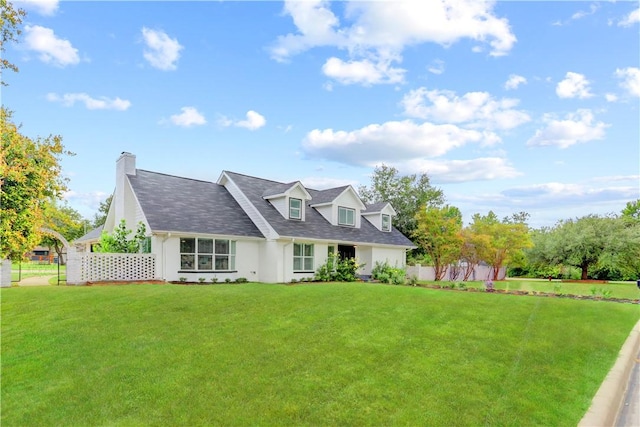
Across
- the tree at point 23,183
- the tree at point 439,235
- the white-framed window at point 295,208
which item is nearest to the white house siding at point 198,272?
the white-framed window at point 295,208

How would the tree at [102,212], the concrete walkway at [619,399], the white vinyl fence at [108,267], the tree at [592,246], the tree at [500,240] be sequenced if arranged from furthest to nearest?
the tree at [102,212] < the tree at [500,240] < the tree at [592,246] < the white vinyl fence at [108,267] < the concrete walkway at [619,399]

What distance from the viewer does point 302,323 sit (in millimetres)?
8734

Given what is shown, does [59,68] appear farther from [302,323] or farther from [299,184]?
[302,323]

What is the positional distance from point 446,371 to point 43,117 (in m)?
19.8

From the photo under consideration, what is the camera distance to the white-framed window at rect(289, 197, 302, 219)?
23.0 m

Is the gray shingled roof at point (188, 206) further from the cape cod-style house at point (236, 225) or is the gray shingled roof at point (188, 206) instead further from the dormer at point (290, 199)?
the dormer at point (290, 199)

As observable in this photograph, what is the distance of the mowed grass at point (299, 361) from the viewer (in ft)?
16.2

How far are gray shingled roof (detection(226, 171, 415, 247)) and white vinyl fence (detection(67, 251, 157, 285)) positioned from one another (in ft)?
21.5

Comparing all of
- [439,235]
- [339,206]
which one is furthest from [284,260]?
[439,235]

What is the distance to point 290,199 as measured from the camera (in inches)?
902

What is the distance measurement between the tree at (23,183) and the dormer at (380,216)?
20.5m

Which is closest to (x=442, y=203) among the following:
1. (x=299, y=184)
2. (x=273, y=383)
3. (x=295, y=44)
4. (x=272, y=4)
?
(x=299, y=184)

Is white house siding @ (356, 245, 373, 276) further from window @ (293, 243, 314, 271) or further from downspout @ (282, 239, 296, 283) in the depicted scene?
downspout @ (282, 239, 296, 283)

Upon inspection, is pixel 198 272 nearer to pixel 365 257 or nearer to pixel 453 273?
pixel 365 257
